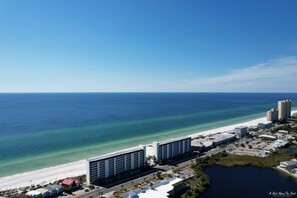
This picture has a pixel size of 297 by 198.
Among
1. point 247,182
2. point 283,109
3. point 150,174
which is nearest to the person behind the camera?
point 247,182

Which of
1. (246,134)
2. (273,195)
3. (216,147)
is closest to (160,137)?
(216,147)

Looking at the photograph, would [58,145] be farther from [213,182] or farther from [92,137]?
[213,182]

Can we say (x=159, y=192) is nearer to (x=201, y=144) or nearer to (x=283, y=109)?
(x=201, y=144)

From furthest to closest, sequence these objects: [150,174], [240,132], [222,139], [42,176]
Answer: [240,132] < [222,139] < [150,174] < [42,176]

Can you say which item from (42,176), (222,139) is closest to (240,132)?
(222,139)

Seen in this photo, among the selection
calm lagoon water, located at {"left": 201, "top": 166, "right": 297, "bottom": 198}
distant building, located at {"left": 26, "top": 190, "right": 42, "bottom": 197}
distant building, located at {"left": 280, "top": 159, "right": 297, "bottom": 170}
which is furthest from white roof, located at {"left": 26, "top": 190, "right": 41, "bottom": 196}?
distant building, located at {"left": 280, "top": 159, "right": 297, "bottom": 170}

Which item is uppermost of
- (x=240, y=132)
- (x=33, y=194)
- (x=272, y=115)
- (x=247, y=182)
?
(x=272, y=115)

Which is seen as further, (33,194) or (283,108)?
(283,108)

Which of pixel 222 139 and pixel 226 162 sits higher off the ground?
pixel 222 139
